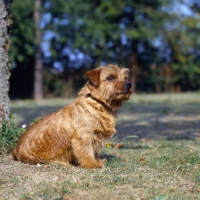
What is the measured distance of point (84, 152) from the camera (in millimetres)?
6340

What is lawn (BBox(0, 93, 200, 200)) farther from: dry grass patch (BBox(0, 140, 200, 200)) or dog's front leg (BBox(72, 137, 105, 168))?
dog's front leg (BBox(72, 137, 105, 168))

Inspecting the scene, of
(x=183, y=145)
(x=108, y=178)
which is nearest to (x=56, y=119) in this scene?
(x=108, y=178)

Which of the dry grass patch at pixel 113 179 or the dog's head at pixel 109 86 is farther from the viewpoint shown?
the dog's head at pixel 109 86

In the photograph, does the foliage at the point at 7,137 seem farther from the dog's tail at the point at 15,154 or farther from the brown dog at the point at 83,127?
the brown dog at the point at 83,127

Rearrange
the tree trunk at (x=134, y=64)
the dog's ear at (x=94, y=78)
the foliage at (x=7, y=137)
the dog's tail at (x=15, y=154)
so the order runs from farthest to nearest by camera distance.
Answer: the tree trunk at (x=134, y=64) < the foliage at (x=7, y=137) < the dog's tail at (x=15, y=154) < the dog's ear at (x=94, y=78)

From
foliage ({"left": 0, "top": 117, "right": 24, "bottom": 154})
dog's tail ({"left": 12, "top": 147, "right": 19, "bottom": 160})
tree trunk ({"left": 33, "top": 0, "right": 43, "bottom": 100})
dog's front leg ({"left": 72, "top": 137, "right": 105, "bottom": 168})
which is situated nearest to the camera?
dog's front leg ({"left": 72, "top": 137, "right": 105, "bottom": 168})

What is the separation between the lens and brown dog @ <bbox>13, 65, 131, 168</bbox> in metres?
6.36

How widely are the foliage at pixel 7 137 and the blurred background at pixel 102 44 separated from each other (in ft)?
72.7

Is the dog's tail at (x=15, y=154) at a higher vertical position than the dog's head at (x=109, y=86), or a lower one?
lower

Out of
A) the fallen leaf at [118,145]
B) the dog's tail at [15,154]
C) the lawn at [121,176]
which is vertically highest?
the dog's tail at [15,154]

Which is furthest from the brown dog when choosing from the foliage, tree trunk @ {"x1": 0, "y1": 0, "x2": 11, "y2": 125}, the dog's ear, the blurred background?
the blurred background

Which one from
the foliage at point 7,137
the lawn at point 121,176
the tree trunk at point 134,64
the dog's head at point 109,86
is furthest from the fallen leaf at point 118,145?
the tree trunk at point 134,64

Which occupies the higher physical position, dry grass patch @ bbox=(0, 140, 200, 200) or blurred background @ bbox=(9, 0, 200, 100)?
blurred background @ bbox=(9, 0, 200, 100)

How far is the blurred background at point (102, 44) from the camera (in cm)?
3038
